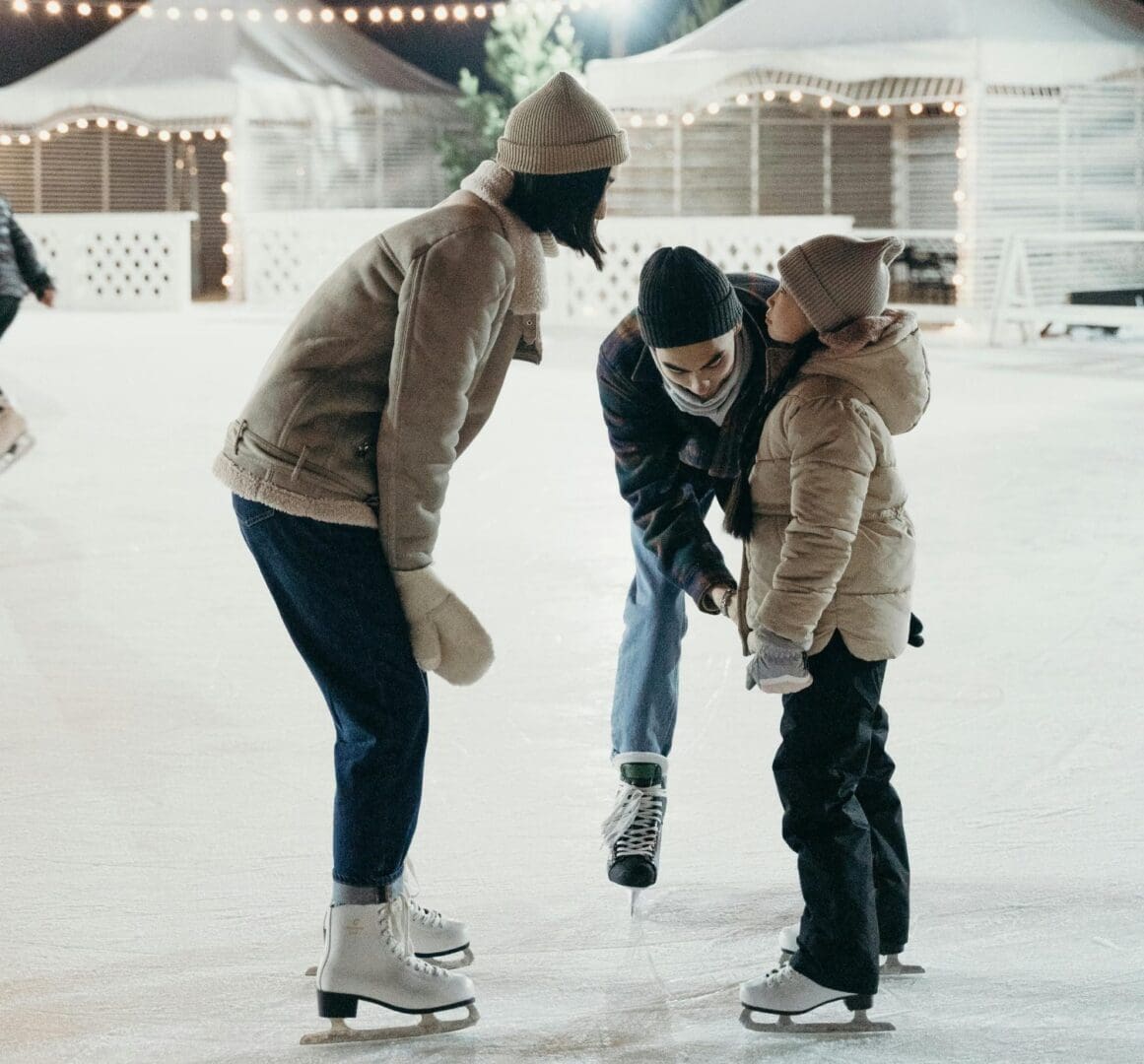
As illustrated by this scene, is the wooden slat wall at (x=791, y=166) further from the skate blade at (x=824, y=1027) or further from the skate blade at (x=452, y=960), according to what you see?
the skate blade at (x=824, y=1027)

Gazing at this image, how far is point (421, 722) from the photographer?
2506mm

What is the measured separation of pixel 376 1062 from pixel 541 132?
125cm

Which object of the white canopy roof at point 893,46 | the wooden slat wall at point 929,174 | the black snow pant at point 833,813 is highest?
the white canopy roof at point 893,46

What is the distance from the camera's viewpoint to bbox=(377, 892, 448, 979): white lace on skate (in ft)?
8.33

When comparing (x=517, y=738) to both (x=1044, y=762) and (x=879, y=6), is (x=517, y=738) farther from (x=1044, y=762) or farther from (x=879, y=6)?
(x=879, y=6)

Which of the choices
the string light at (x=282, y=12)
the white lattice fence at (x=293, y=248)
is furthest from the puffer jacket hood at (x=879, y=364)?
the string light at (x=282, y=12)

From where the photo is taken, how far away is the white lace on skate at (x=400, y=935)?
2539 mm

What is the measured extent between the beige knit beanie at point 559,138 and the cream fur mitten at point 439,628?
56 centimetres

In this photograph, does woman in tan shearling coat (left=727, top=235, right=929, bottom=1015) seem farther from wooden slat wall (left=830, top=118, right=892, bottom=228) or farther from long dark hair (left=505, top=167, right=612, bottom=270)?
wooden slat wall (left=830, top=118, right=892, bottom=228)

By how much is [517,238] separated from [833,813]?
2.94 ft

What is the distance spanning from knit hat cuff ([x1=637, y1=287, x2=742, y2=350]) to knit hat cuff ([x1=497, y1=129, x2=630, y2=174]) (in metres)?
0.24

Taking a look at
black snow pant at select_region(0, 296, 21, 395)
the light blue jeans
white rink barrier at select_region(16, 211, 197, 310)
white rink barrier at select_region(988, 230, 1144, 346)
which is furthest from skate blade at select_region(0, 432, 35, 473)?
white rink barrier at select_region(16, 211, 197, 310)

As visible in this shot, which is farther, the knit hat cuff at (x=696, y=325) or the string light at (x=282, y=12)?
the string light at (x=282, y=12)

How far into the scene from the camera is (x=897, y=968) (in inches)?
107
